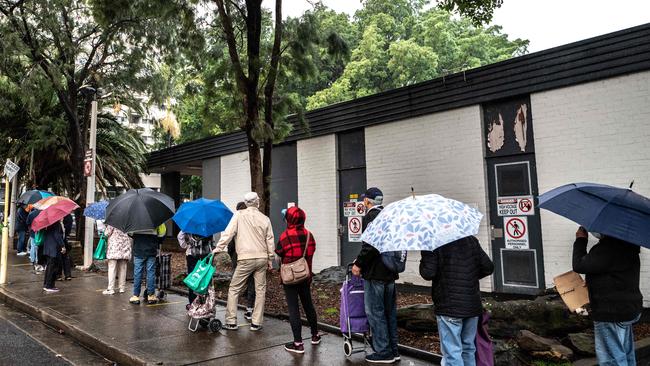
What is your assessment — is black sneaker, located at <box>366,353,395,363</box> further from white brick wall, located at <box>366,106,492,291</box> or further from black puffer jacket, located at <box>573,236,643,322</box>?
white brick wall, located at <box>366,106,492,291</box>

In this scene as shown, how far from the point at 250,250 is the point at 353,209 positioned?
17.6ft

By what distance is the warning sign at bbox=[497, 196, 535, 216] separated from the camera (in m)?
8.34

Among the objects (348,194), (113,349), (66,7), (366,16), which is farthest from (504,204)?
(366,16)

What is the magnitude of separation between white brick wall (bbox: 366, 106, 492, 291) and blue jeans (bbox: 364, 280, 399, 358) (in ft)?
14.1

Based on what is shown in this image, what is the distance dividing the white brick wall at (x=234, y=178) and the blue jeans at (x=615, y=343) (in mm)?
11714

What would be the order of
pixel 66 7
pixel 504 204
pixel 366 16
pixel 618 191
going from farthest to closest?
pixel 366 16 < pixel 66 7 < pixel 504 204 < pixel 618 191

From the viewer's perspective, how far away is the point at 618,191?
394 centimetres

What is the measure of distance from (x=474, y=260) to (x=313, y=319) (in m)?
2.60

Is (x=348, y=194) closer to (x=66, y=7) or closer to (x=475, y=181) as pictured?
(x=475, y=181)

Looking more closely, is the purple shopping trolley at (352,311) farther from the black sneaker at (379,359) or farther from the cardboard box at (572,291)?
the cardboard box at (572,291)

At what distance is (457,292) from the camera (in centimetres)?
392

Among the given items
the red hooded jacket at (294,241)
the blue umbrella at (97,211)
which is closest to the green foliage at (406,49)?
the blue umbrella at (97,211)

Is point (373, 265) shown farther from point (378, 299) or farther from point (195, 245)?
point (195, 245)

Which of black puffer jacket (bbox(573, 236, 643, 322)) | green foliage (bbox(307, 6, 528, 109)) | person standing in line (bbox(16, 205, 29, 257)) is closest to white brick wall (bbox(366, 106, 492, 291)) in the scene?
black puffer jacket (bbox(573, 236, 643, 322))
